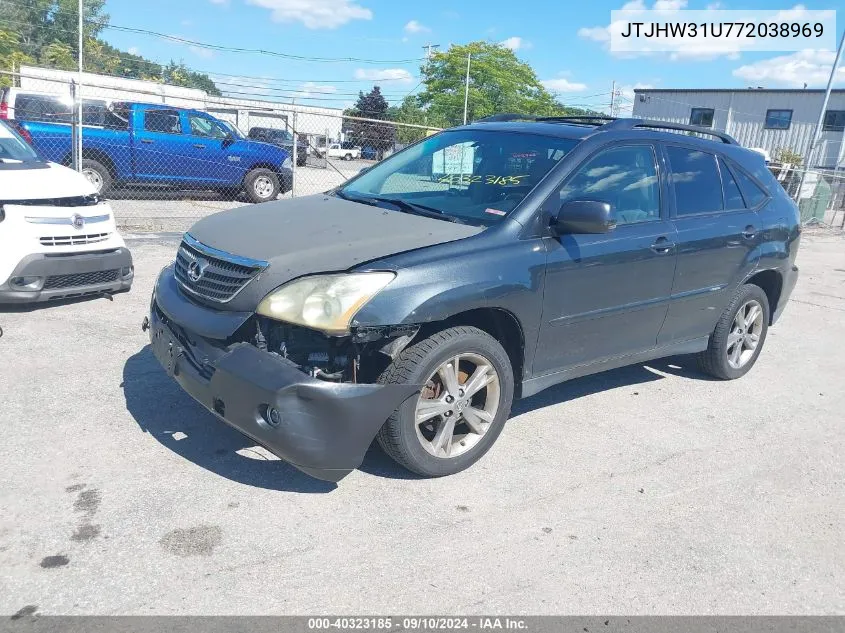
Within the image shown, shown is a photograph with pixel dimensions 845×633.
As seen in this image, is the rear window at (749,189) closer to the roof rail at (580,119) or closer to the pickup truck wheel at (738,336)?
the pickup truck wheel at (738,336)

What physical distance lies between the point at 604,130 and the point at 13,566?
12.4ft

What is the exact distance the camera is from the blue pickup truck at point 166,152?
11969 millimetres

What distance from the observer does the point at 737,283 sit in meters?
5.09

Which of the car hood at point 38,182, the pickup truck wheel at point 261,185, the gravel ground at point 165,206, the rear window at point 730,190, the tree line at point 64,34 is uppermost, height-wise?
the tree line at point 64,34

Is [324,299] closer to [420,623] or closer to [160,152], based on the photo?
[420,623]

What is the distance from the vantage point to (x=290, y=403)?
2971mm

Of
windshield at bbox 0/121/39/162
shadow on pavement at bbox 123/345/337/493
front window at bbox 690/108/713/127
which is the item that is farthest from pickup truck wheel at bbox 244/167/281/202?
front window at bbox 690/108/713/127

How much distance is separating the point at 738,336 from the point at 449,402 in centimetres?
303

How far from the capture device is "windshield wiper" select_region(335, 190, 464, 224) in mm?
3855

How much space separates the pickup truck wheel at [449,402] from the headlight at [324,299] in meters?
0.36

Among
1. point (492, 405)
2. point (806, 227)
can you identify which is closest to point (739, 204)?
point (492, 405)

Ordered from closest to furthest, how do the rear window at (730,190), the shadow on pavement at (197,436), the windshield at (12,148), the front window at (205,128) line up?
the shadow on pavement at (197,436) → the rear window at (730,190) → the windshield at (12,148) → the front window at (205,128)

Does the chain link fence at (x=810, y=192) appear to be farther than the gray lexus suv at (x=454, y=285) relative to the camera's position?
Yes

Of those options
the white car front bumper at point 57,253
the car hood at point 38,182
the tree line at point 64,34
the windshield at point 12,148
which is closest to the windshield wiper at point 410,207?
the white car front bumper at point 57,253
